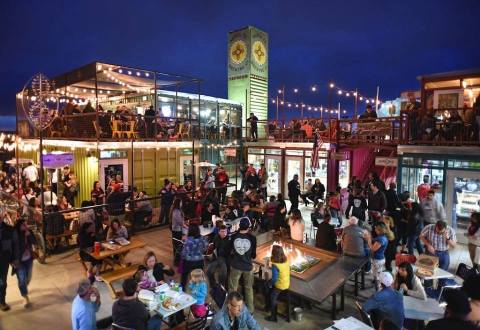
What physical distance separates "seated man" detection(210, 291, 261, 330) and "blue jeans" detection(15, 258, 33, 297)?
4.33m

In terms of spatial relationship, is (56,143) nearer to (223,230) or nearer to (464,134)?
(223,230)

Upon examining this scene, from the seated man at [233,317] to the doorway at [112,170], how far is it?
10.5m

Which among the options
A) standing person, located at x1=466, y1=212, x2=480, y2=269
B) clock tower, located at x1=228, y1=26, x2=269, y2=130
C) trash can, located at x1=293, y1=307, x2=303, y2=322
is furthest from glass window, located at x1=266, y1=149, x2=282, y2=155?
trash can, located at x1=293, y1=307, x2=303, y2=322

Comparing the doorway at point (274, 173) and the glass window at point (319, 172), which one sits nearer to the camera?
the glass window at point (319, 172)

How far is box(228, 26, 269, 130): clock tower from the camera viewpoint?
2216cm

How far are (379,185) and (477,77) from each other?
553 cm

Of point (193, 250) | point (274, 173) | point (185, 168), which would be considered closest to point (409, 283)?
point (193, 250)

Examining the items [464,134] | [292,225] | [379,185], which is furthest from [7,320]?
[464,134]

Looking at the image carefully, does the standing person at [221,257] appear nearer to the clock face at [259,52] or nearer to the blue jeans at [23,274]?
the blue jeans at [23,274]

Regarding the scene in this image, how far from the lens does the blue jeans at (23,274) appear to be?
6.28 metres

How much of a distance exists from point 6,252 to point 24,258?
0.34m

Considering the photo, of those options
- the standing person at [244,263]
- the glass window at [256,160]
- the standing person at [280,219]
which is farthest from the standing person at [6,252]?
the glass window at [256,160]

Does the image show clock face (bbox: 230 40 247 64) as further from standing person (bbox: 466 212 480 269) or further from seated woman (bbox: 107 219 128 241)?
standing person (bbox: 466 212 480 269)

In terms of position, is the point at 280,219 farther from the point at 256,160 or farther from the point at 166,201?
the point at 256,160
